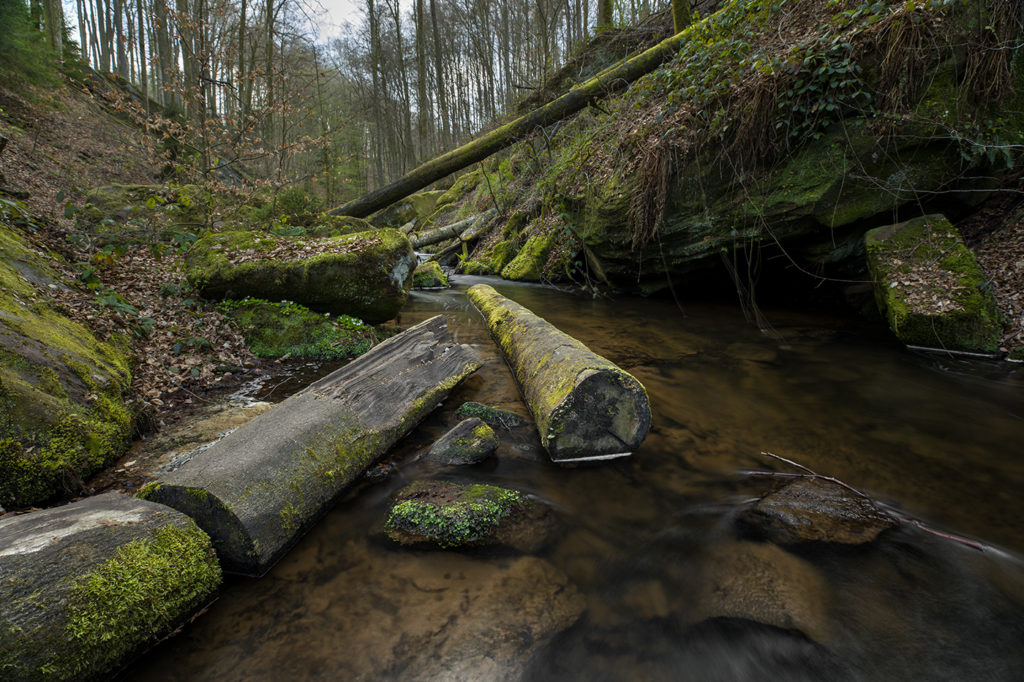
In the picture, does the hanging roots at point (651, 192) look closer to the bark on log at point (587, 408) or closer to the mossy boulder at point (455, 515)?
the bark on log at point (587, 408)

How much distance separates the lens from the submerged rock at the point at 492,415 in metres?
3.96

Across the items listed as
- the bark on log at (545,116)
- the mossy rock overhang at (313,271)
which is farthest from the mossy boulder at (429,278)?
the mossy rock overhang at (313,271)

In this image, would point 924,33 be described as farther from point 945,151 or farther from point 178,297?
point 178,297

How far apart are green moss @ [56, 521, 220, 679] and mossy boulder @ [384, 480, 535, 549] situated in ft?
3.16

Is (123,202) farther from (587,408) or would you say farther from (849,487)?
(849,487)

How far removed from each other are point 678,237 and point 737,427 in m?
4.40

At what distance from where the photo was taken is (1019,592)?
212 cm

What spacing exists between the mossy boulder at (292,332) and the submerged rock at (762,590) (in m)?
4.81

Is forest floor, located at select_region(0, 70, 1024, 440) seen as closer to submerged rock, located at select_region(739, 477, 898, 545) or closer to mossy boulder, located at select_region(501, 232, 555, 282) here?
submerged rock, located at select_region(739, 477, 898, 545)

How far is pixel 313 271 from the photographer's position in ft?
20.0

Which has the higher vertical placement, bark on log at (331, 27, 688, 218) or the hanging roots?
bark on log at (331, 27, 688, 218)

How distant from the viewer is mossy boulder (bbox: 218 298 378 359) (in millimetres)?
5609

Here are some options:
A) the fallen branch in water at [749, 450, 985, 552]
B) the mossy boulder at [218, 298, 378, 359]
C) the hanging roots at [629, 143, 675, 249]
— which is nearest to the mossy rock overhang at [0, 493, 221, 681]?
the fallen branch in water at [749, 450, 985, 552]

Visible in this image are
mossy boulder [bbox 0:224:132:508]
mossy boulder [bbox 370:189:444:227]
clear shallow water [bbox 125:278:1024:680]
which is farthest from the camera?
mossy boulder [bbox 370:189:444:227]
